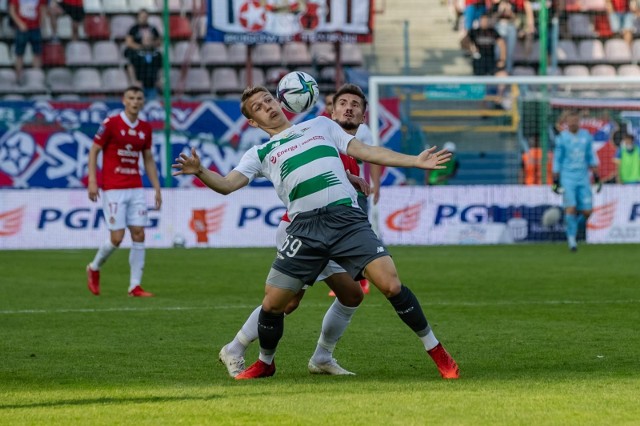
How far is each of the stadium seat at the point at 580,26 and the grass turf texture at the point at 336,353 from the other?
1238cm

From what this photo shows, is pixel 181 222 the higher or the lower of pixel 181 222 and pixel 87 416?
the lower

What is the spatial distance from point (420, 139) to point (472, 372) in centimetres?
1826

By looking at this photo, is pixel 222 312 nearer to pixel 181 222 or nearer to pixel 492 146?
pixel 181 222

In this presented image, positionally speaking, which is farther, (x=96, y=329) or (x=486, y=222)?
(x=486, y=222)

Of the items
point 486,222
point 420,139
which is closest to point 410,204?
point 486,222

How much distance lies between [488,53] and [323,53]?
3.66 meters

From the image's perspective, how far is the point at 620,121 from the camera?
25469mm

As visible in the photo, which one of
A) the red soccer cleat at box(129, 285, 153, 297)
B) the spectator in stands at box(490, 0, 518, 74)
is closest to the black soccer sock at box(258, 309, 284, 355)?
the red soccer cleat at box(129, 285, 153, 297)

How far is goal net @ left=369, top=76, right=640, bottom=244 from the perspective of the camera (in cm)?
2330

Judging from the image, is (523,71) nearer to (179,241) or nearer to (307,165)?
(179,241)

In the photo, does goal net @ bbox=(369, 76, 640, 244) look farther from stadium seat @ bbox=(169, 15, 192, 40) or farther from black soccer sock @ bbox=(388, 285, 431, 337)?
black soccer sock @ bbox=(388, 285, 431, 337)

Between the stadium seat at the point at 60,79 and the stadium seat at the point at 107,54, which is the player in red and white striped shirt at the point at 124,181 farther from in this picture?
the stadium seat at the point at 107,54

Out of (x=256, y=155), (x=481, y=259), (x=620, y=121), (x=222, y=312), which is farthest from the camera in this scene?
(x=620, y=121)

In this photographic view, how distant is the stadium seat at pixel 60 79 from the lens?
27.5 metres
